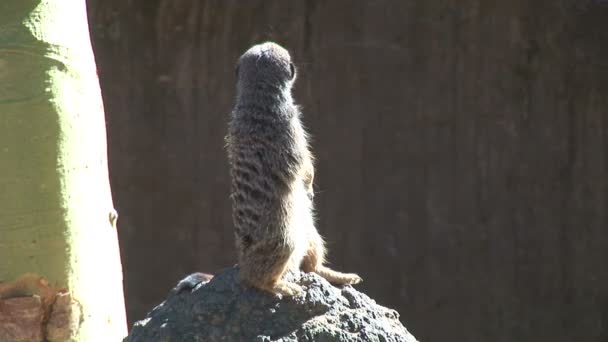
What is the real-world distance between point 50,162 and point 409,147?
3071 millimetres

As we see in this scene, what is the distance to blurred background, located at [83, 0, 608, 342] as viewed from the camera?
24.3 ft

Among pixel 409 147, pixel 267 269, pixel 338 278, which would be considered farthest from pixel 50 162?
pixel 409 147

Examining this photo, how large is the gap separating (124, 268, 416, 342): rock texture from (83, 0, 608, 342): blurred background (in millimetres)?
3248

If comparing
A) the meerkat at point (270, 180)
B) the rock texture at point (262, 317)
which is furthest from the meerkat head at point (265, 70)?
the rock texture at point (262, 317)

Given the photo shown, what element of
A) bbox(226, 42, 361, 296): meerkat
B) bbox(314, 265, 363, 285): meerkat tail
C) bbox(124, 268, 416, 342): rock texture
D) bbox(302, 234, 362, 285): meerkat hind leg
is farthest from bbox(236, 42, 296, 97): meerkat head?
bbox(124, 268, 416, 342): rock texture

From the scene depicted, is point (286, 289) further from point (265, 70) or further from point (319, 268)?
point (265, 70)

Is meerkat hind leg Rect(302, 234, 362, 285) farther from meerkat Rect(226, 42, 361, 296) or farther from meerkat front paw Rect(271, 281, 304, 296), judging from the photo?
meerkat front paw Rect(271, 281, 304, 296)

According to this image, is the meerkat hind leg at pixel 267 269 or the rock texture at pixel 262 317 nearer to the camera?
the rock texture at pixel 262 317

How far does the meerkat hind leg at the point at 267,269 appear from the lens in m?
4.24

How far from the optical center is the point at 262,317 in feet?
13.5

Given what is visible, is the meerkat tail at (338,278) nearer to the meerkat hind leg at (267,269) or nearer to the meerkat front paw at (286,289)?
the meerkat hind leg at (267,269)

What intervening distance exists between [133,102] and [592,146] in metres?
2.77

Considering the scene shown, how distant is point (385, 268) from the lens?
7574 millimetres

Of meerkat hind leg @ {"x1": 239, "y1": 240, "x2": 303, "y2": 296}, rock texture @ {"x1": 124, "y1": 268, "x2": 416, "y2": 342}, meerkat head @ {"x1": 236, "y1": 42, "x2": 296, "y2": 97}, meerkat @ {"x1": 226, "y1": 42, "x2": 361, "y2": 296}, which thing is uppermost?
meerkat head @ {"x1": 236, "y1": 42, "x2": 296, "y2": 97}
